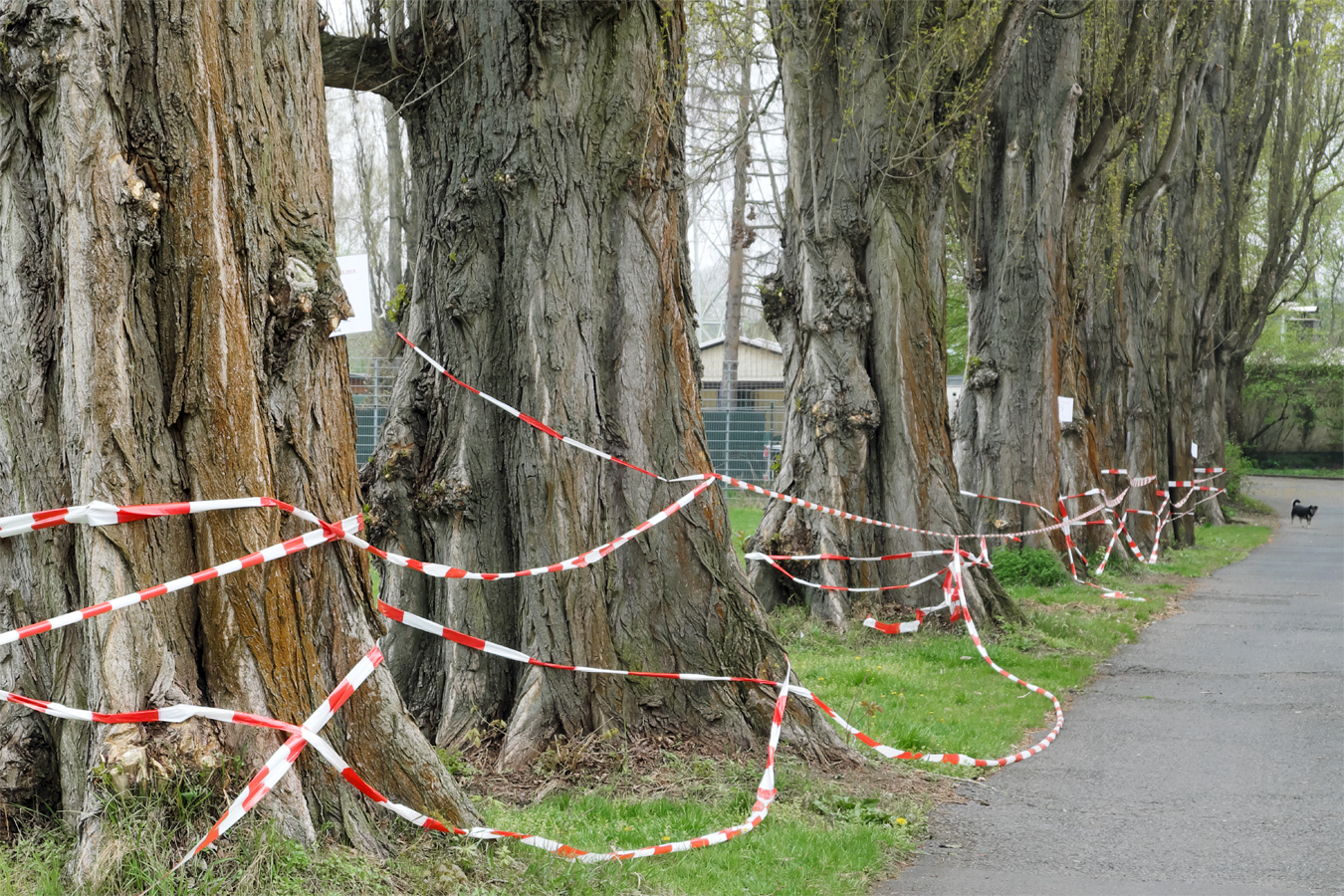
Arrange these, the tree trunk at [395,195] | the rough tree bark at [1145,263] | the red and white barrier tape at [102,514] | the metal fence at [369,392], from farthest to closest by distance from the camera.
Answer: the metal fence at [369,392]
the tree trunk at [395,195]
the rough tree bark at [1145,263]
the red and white barrier tape at [102,514]

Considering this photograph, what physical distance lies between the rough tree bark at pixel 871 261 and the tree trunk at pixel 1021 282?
4059mm

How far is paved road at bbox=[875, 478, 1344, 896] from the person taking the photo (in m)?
5.00

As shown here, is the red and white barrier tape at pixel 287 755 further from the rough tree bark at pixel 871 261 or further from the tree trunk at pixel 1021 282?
the tree trunk at pixel 1021 282

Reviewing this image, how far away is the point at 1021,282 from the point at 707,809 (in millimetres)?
11175

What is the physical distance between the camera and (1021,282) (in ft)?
49.6

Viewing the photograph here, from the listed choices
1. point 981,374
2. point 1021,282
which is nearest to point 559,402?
point 981,374

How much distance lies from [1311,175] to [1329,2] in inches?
360

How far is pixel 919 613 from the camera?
35.0ft

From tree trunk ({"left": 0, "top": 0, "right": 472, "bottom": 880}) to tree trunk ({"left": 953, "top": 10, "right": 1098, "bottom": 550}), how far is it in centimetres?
1216

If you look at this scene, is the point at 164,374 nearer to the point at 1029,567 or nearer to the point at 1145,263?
the point at 1029,567

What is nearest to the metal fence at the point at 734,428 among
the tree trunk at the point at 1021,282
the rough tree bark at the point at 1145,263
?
the rough tree bark at the point at 1145,263

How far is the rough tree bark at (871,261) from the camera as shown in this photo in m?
10.6

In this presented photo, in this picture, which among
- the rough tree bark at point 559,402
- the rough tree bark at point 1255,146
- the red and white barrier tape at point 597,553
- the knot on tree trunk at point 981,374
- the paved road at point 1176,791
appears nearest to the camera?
the paved road at point 1176,791

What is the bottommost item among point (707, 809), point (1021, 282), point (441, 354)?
point (707, 809)
